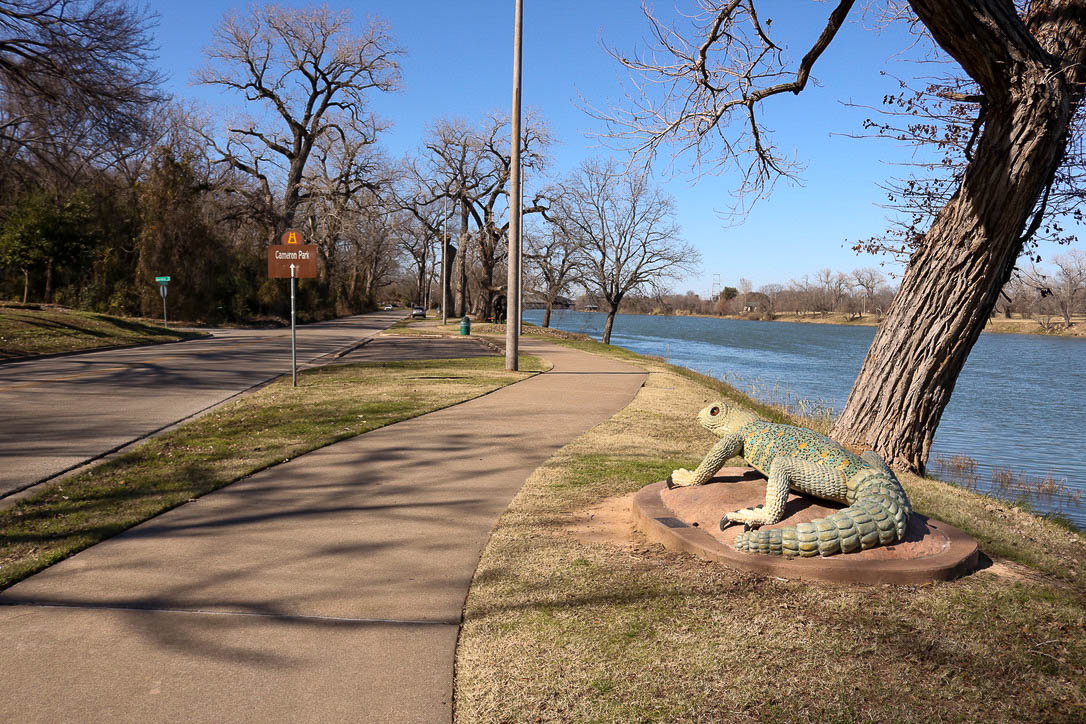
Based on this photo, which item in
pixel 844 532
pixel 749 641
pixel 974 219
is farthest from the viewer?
pixel 974 219

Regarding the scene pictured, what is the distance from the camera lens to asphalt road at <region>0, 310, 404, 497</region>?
8.10 metres

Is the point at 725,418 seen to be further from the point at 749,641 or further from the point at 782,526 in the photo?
the point at 749,641

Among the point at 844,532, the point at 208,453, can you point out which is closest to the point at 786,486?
the point at 844,532

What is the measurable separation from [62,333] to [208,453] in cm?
1832

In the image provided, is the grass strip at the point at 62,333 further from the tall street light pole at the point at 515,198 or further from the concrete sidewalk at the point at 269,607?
the concrete sidewalk at the point at 269,607

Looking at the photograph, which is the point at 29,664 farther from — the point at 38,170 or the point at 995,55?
the point at 38,170

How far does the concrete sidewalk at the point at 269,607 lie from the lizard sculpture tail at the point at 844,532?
6.23 feet

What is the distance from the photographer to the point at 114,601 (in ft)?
13.9

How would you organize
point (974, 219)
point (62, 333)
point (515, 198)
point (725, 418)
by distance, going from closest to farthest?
1. point (725, 418)
2. point (974, 219)
3. point (515, 198)
4. point (62, 333)

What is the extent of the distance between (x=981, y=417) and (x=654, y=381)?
32.9ft

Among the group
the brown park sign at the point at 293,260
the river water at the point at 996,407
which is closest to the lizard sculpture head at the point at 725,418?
the river water at the point at 996,407

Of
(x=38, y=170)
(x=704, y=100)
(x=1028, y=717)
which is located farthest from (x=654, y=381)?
(x=38, y=170)

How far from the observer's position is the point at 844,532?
4391 mm

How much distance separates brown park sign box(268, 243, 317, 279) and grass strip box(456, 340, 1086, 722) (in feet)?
30.9
